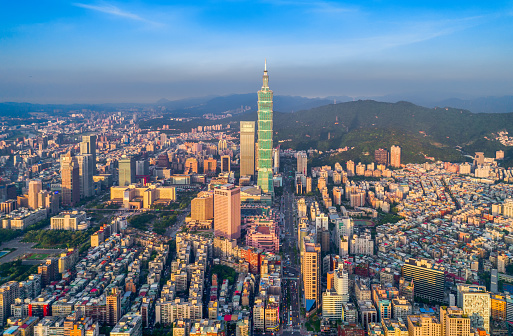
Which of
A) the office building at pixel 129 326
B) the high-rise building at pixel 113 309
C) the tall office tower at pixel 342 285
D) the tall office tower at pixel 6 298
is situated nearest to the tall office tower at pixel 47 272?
the tall office tower at pixel 6 298

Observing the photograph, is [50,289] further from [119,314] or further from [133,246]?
[133,246]

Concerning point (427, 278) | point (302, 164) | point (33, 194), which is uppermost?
point (302, 164)

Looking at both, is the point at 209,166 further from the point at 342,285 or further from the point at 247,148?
the point at 342,285

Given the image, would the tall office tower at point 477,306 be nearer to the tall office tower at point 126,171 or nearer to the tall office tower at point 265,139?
the tall office tower at point 265,139

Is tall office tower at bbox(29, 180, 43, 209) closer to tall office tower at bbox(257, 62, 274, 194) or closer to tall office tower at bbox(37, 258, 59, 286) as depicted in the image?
tall office tower at bbox(37, 258, 59, 286)

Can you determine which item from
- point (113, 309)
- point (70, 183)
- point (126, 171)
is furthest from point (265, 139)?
point (113, 309)

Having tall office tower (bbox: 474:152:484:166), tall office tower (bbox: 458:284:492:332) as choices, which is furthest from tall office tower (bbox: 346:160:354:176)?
tall office tower (bbox: 458:284:492:332)
